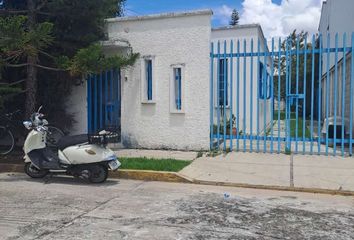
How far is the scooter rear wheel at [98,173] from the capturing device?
7.64 metres

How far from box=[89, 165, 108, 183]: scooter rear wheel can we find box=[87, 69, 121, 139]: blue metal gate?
363 cm

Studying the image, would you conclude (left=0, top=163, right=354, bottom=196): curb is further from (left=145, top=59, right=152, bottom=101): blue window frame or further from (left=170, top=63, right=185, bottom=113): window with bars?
(left=145, top=59, right=152, bottom=101): blue window frame

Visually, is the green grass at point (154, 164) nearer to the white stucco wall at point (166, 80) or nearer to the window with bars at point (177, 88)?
the white stucco wall at point (166, 80)

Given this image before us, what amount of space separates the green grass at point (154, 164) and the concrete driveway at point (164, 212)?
664 millimetres

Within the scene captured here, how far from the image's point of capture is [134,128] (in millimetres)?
10969

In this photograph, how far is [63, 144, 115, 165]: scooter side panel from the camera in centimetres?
755

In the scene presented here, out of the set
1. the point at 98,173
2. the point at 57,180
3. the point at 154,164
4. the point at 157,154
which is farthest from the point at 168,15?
the point at 57,180

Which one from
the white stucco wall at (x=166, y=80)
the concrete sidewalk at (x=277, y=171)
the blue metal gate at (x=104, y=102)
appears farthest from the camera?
the blue metal gate at (x=104, y=102)

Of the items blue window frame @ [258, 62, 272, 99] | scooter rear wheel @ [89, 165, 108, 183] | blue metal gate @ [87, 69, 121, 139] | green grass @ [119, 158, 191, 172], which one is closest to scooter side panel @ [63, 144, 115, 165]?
scooter rear wheel @ [89, 165, 108, 183]

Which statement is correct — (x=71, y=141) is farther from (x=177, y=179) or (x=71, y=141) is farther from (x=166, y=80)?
(x=166, y=80)

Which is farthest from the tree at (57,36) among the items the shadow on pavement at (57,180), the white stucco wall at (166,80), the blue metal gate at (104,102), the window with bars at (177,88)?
the shadow on pavement at (57,180)

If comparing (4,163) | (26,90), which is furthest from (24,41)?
(4,163)

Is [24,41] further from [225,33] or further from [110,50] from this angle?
[225,33]

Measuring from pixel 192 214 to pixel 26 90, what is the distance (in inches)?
239
